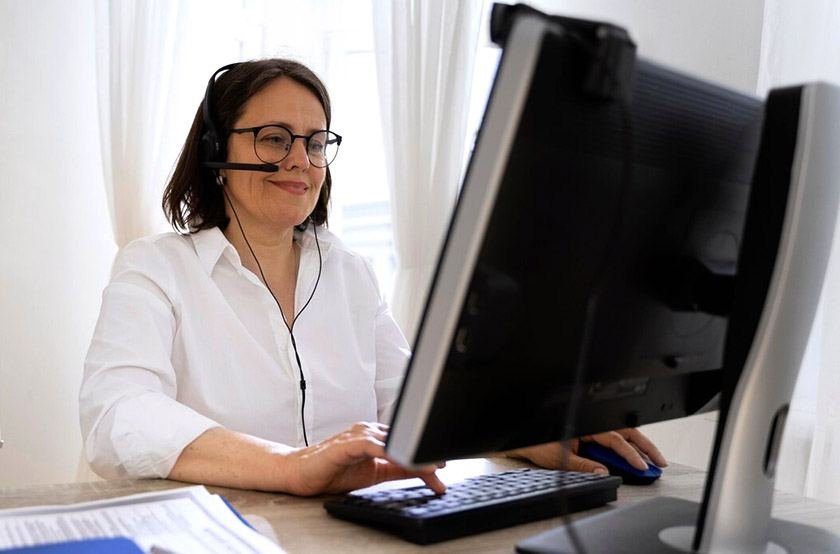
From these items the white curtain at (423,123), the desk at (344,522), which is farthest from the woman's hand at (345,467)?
the white curtain at (423,123)

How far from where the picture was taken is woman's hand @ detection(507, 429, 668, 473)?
138 centimetres

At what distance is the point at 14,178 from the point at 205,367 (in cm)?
132

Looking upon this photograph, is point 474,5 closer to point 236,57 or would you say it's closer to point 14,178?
A: point 236,57

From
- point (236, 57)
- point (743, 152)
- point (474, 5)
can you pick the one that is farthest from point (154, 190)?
point (743, 152)

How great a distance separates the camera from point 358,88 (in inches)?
135

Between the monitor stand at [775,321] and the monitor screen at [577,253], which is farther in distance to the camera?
the monitor stand at [775,321]

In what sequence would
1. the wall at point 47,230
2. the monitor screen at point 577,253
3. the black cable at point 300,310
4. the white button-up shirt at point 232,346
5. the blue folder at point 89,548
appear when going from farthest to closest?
the wall at point 47,230, the black cable at point 300,310, the white button-up shirt at point 232,346, the blue folder at point 89,548, the monitor screen at point 577,253

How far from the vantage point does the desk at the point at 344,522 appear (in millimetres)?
1021

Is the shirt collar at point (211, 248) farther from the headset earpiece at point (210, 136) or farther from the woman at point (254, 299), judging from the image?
the headset earpiece at point (210, 136)

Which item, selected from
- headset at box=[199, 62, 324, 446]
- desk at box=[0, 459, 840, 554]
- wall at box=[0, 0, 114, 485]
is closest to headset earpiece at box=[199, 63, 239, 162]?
headset at box=[199, 62, 324, 446]

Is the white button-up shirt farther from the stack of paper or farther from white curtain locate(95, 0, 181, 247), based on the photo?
white curtain locate(95, 0, 181, 247)

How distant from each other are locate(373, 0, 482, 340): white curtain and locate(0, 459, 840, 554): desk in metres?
1.41

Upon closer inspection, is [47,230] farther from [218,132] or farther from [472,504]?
[472,504]

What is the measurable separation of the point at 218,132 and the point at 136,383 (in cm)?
63
